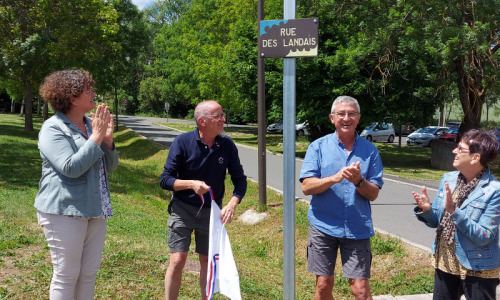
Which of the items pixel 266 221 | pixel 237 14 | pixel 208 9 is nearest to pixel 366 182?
pixel 266 221

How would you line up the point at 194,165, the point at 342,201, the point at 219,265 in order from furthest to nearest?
the point at 194,165, the point at 219,265, the point at 342,201

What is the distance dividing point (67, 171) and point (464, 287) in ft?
8.91

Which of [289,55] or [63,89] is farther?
[63,89]

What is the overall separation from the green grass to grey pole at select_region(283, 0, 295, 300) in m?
1.72

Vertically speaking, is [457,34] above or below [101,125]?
above

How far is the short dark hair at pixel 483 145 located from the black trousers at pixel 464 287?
0.78m

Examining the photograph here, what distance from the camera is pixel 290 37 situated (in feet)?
9.70

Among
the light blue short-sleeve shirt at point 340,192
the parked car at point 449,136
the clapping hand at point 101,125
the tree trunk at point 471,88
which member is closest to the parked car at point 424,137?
the parked car at point 449,136

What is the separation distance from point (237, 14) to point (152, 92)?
133ft

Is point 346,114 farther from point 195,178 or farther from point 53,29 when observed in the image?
point 53,29

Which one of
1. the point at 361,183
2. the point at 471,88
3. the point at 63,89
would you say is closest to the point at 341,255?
the point at 361,183

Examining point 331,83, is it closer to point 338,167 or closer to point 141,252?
point 141,252

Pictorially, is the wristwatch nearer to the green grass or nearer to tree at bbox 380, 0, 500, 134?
the green grass

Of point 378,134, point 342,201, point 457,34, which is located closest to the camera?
point 342,201
